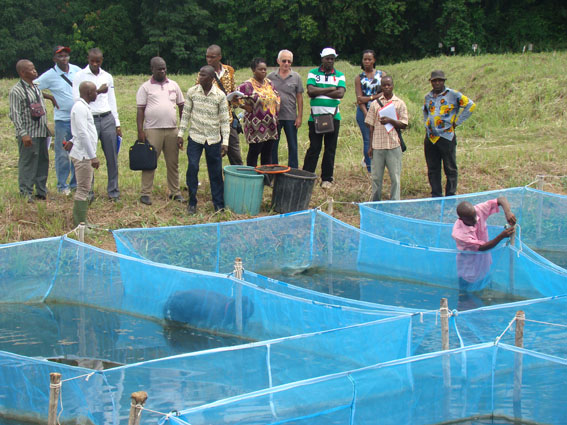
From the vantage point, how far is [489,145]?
11.8m

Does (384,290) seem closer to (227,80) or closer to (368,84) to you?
(368,84)

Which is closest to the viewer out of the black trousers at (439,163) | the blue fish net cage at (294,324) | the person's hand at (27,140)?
the blue fish net cage at (294,324)

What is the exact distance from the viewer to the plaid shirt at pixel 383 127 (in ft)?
Result: 27.8

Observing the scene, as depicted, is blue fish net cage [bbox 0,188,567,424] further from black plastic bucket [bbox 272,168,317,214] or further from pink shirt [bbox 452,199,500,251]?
black plastic bucket [bbox 272,168,317,214]

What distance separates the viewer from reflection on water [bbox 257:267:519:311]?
633cm

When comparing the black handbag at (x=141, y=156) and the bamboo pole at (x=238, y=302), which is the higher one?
A: the black handbag at (x=141, y=156)

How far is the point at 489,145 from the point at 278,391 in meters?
9.26

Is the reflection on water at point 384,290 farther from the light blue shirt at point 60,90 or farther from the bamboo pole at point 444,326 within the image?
the light blue shirt at point 60,90

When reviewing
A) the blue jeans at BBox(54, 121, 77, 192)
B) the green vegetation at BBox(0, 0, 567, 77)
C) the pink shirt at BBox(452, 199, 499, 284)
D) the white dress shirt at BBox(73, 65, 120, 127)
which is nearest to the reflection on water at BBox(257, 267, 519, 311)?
the pink shirt at BBox(452, 199, 499, 284)

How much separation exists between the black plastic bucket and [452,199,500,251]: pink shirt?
2.33 m

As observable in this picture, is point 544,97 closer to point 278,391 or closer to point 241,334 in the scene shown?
point 241,334

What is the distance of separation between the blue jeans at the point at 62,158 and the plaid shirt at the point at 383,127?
388 centimetres

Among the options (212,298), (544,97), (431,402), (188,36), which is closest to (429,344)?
(431,402)

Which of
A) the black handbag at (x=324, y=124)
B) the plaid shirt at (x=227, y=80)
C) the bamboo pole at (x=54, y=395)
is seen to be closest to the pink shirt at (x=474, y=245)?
the black handbag at (x=324, y=124)
